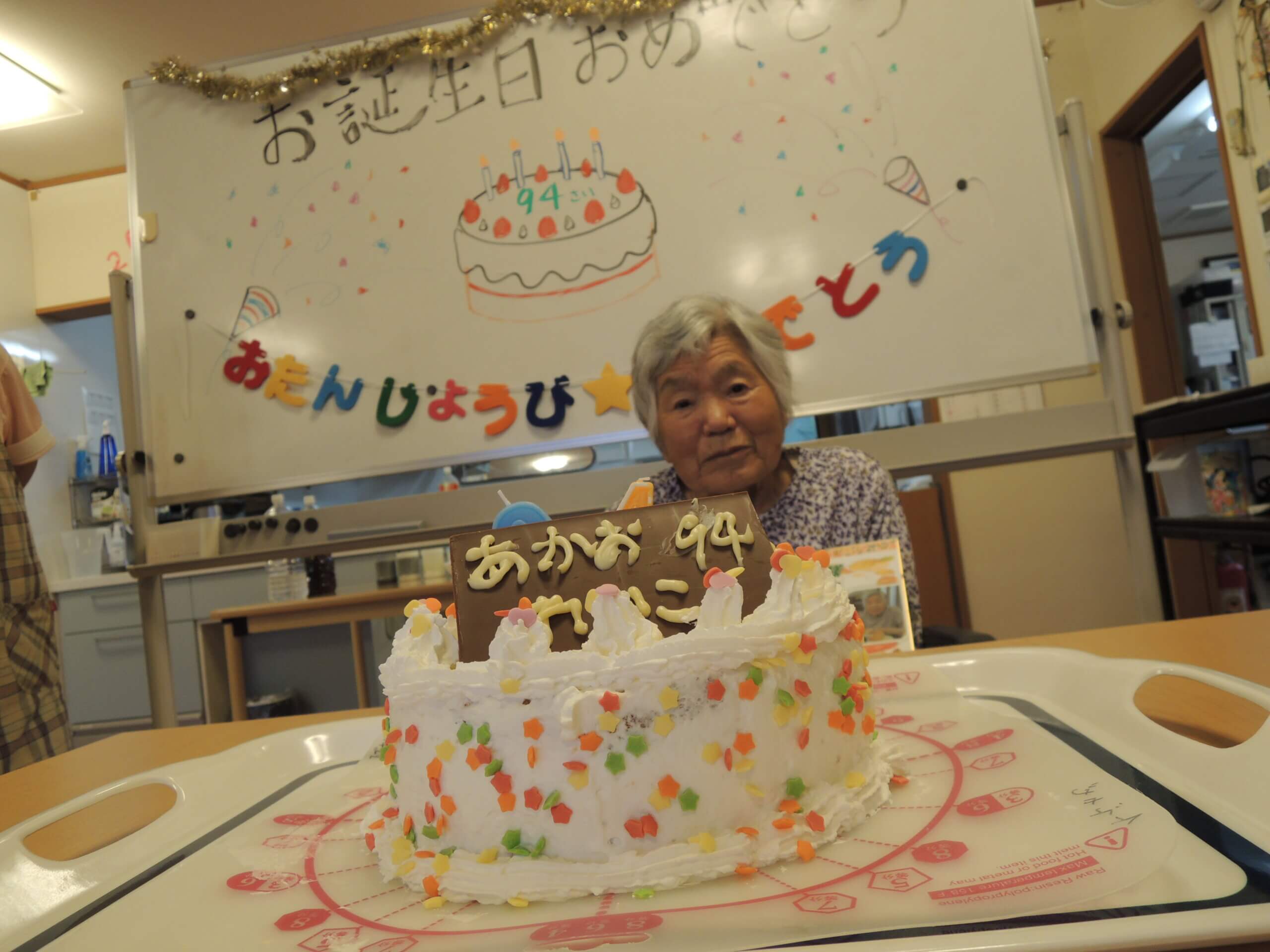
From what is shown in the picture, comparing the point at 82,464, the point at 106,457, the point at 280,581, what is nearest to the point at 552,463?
the point at 280,581

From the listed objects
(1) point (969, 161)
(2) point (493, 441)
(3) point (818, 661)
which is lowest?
(3) point (818, 661)

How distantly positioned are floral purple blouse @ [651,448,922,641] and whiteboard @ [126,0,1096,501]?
369 millimetres

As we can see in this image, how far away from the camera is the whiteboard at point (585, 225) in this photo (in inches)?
85.9

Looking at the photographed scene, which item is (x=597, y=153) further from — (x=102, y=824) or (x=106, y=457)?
(x=106, y=457)

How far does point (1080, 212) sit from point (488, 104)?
63.8 inches

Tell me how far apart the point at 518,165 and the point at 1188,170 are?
451 centimetres

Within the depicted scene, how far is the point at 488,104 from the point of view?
Result: 242 centimetres

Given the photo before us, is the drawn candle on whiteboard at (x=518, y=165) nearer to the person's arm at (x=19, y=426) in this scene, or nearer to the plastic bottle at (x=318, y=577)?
the person's arm at (x=19, y=426)

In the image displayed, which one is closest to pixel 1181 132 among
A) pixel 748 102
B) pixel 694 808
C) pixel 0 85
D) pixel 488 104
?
pixel 748 102

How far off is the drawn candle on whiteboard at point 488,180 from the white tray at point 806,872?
171 centimetres

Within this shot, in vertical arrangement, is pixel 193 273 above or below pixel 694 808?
above

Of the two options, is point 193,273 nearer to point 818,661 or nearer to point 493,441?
point 493,441

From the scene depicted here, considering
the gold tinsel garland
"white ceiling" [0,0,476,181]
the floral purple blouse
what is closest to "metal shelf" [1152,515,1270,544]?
the floral purple blouse

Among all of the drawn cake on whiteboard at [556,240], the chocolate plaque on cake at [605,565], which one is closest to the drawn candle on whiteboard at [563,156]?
the drawn cake on whiteboard at [556,240]
